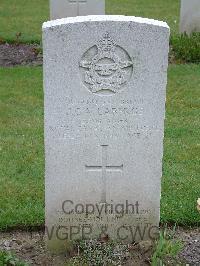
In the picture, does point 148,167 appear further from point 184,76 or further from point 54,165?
point 184,76

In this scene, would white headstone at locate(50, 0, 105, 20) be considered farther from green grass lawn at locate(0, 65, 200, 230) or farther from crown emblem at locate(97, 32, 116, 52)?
crown emblem at locate(97, 32, 116, 52)

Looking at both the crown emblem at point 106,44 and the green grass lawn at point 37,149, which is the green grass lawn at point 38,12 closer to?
the green grass lawn at point 37,149

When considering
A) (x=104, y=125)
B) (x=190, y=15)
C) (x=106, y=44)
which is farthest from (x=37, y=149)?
(x=190, y=15)

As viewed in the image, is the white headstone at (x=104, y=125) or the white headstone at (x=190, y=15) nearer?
the white headstone at (x=104, y=125)

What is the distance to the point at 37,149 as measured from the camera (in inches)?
246

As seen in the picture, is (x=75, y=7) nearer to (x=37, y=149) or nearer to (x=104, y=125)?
(x=37, y=149)

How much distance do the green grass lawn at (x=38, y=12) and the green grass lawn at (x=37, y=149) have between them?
306cm

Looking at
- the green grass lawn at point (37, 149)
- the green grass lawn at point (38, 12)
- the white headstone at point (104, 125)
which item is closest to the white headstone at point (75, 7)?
the green grass lawn at point (38, 12)

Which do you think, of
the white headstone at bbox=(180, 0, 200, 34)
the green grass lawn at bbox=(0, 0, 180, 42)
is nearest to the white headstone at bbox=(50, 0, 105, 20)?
the green grass lawn at bbox=(0, 0, 180, 42)

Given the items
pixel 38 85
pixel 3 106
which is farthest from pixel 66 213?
pixel 38 85

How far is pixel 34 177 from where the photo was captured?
563 cm

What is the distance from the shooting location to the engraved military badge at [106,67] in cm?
388

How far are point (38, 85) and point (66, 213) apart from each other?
4.42 m

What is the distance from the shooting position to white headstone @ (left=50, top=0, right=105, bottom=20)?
35.2 ft
